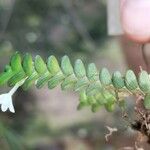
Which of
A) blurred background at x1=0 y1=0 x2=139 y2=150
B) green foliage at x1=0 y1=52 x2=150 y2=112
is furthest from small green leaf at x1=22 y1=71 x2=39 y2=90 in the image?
blurred background at x1=0 y1=0 x2=139 y2=150

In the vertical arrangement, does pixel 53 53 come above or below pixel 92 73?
below

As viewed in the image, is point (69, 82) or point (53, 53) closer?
point (69, 82)

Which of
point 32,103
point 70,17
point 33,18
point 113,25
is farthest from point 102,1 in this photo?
point 113,25

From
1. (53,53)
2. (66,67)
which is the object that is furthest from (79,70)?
(53,53)

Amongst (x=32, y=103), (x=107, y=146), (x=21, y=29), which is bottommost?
(x=107, y=146)

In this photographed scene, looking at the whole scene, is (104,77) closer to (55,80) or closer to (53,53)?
(55,80)

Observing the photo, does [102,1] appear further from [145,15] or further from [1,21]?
[145,15]

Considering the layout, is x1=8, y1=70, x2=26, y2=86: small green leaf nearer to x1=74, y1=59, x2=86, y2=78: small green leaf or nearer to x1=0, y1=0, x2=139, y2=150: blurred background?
x1=74, y1=59, x2=86, y2=78: small green leaf

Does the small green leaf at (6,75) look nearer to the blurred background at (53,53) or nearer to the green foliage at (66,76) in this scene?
the green foliage at (66,76)
